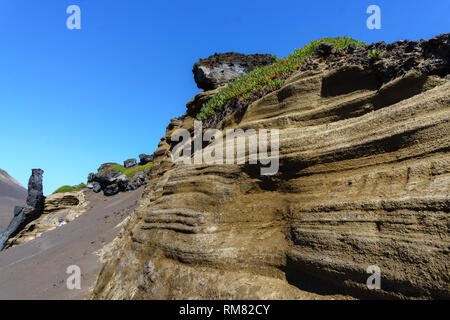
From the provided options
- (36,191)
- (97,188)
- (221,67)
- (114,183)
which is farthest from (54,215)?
(221,67)

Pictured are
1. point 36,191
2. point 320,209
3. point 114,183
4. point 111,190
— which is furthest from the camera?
point 114,183

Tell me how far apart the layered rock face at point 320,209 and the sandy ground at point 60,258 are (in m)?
6.87

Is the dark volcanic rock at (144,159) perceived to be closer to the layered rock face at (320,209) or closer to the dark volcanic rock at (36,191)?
the dark volcanic rock at (36,191)

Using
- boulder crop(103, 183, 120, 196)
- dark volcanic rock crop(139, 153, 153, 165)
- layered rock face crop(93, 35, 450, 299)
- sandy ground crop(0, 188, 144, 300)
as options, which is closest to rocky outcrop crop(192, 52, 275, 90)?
layered rock face crop(93, 35, 450, 299)

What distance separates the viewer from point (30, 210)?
26609mm

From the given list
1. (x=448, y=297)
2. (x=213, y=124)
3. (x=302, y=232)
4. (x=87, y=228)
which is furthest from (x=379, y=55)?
(x=87, y=228)

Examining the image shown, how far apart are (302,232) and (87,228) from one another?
23.0 m

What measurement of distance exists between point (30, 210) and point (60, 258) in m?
14.8

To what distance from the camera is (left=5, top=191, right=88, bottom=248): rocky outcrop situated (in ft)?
84.7

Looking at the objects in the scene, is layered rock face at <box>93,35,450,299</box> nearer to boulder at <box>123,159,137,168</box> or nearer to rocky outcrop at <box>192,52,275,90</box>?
rocky outcrop at <box>192,52,275,90</box>

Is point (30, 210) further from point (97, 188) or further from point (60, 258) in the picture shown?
point (60, 258)

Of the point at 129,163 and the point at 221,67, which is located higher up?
the point at 221,67
